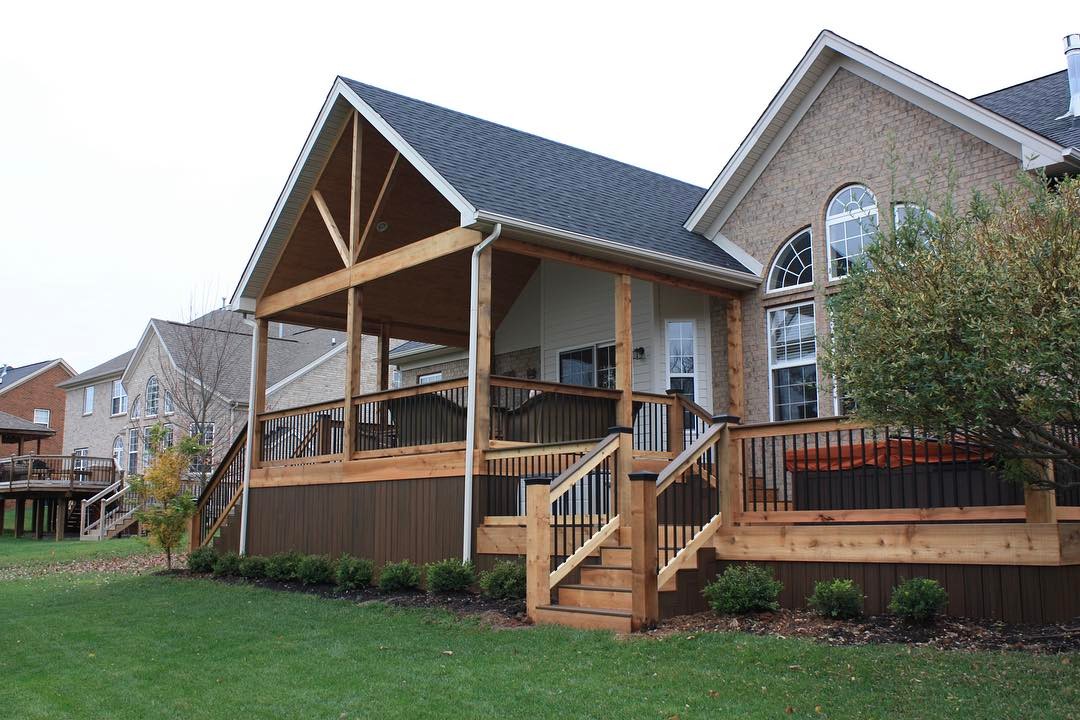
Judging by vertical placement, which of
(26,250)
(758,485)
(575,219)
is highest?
(26,250)

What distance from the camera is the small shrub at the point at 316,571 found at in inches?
548

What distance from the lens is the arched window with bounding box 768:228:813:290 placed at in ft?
46.5

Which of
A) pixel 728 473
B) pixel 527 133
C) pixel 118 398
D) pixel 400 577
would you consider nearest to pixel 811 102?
pixel 527 133

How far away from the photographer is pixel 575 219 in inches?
521

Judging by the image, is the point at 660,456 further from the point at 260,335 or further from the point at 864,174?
the point at 260,335

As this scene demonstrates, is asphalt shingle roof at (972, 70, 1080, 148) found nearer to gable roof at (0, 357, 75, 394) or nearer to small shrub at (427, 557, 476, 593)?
small shrub at (427, 557, 476, 593)

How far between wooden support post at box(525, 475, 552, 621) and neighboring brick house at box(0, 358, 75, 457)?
161 ft

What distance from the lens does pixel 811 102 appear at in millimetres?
14391

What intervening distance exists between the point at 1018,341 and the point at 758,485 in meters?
7.60

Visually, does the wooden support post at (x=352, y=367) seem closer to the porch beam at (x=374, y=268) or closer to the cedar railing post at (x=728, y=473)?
the porch beam at (x=374, y=268)

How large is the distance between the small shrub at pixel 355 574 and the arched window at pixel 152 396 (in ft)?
92.6

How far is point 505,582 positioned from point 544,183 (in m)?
6.14

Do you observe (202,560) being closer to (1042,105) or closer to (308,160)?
(308,160)

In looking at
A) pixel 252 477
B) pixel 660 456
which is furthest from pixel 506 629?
pixel 252 477
